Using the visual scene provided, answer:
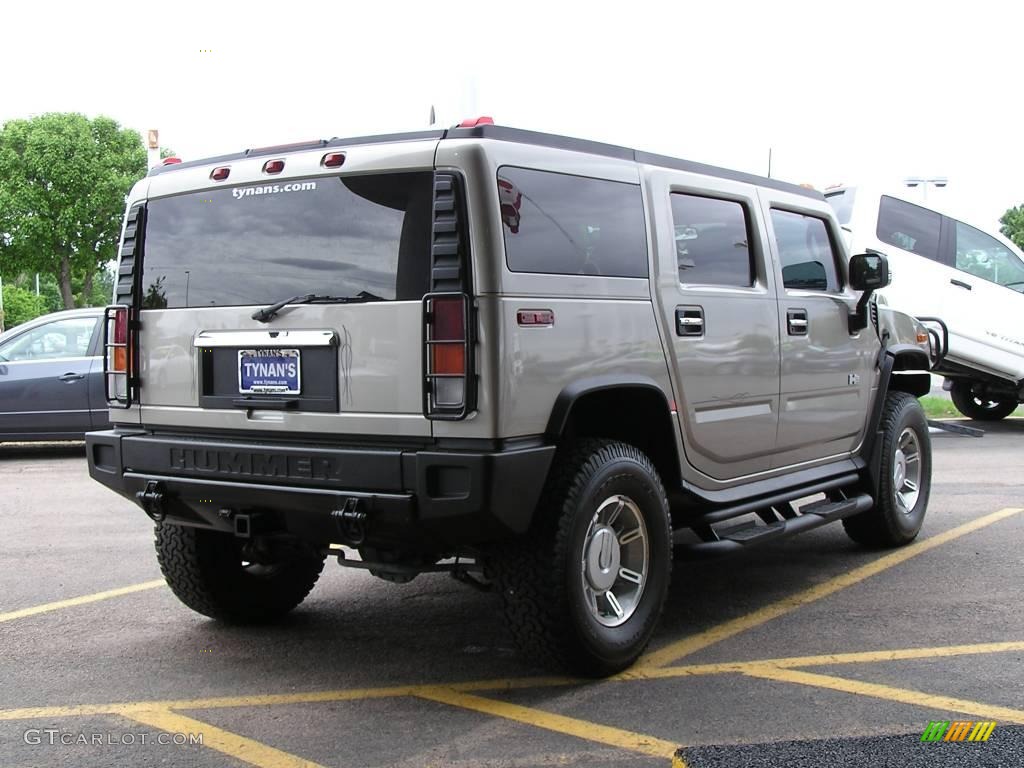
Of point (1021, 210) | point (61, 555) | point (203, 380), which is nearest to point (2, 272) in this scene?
point (61, 555)

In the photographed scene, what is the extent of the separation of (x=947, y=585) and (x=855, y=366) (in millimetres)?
1274

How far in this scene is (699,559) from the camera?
4.79m

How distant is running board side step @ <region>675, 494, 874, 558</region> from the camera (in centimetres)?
477

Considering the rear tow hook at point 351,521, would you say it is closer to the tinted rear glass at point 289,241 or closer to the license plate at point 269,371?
the license plate at point 269,371

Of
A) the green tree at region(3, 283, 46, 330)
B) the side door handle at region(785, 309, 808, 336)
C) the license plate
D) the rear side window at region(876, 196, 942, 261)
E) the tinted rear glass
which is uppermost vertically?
the green tree at region(3, 283, 46, 330)

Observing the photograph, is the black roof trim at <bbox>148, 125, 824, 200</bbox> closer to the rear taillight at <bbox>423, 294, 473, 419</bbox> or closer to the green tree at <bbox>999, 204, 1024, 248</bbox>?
the rear taillight at <bbox>423, 294, 473, 419</bbox>

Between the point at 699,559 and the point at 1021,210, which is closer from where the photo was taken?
the point at 699,559

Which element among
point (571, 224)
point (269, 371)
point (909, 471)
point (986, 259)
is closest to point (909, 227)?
point (986, 259)

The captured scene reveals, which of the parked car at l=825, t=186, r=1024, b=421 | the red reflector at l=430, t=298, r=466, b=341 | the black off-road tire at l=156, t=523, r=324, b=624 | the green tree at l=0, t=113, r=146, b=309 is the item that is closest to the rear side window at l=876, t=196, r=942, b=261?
the parked car at l=825, t=186, r=1024, b=421

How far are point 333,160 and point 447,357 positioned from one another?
915 mm

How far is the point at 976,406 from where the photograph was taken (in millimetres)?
14680

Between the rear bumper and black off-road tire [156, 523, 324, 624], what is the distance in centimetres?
44

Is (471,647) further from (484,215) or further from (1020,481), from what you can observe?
(1020,481)

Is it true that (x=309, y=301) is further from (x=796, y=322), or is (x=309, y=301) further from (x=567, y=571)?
(x=796, y=322)
